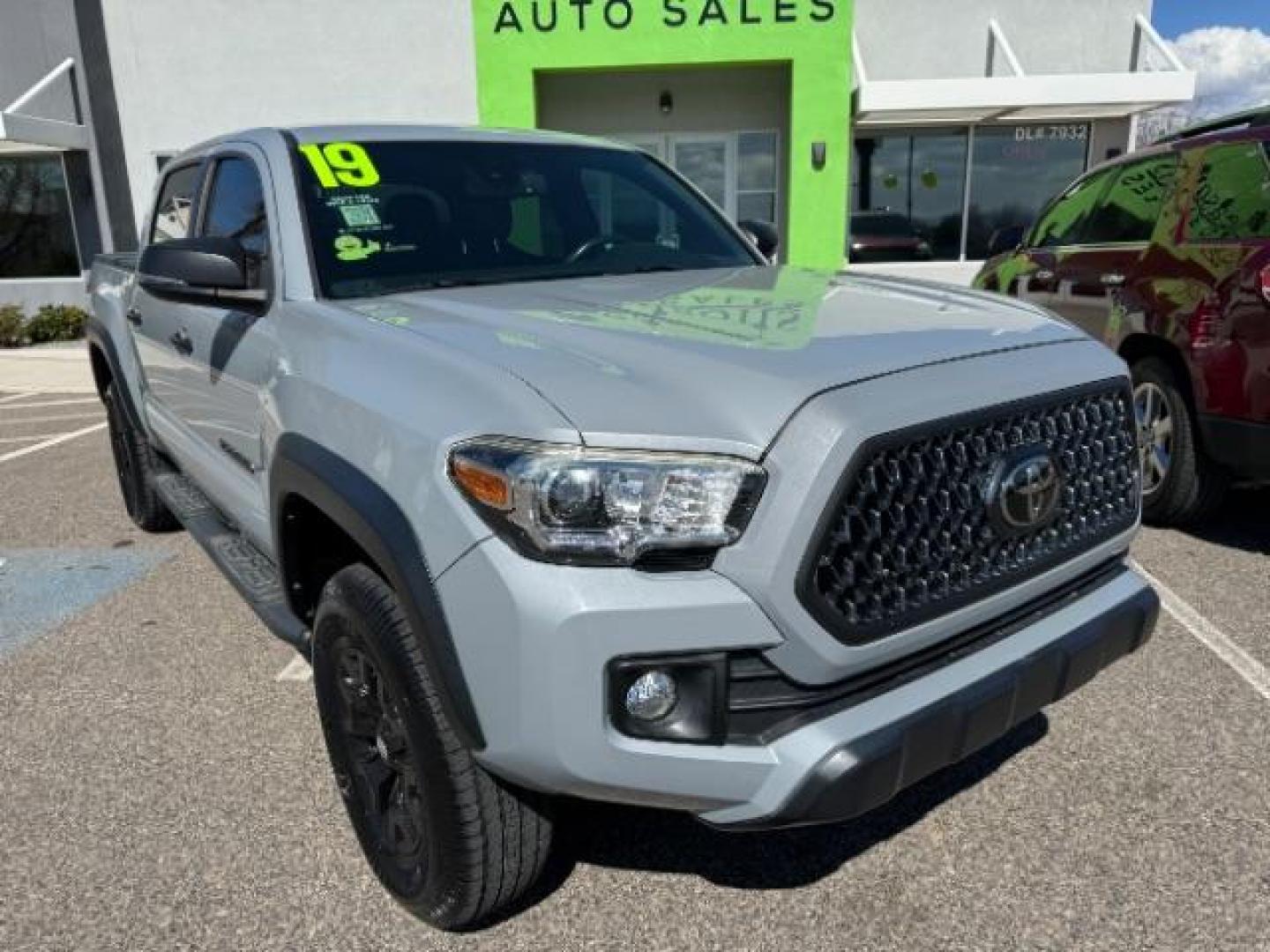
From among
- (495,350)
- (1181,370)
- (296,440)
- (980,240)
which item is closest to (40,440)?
(296,440)

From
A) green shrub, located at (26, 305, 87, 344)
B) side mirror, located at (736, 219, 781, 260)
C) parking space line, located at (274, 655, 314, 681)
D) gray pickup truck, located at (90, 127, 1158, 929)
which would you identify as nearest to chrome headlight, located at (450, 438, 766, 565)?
gray pickup truck, located at (90, 127, 1158, 929)

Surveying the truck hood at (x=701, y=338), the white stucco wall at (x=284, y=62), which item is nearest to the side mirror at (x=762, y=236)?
the truck hood at (x=701, y=338)

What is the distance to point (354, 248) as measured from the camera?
277cm

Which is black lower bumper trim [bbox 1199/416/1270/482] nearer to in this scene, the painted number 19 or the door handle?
the painted number 19

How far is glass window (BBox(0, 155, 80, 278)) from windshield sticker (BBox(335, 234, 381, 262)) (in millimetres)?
14438

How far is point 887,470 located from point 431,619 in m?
0.88

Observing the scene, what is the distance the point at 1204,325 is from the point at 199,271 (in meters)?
4.02

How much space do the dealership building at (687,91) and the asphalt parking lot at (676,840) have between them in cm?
1025

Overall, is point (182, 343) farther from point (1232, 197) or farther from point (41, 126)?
point (41, 126)

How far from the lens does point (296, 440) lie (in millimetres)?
2348

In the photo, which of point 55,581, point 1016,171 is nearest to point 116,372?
point 55,581

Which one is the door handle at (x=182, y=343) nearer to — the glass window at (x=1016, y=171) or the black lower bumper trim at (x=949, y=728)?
the black lower bumper trim at (x=949, y=728)

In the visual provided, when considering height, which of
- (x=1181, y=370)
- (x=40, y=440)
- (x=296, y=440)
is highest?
(x=296, y=440)

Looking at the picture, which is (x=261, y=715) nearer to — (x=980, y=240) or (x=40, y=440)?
(x=40, y=440)
